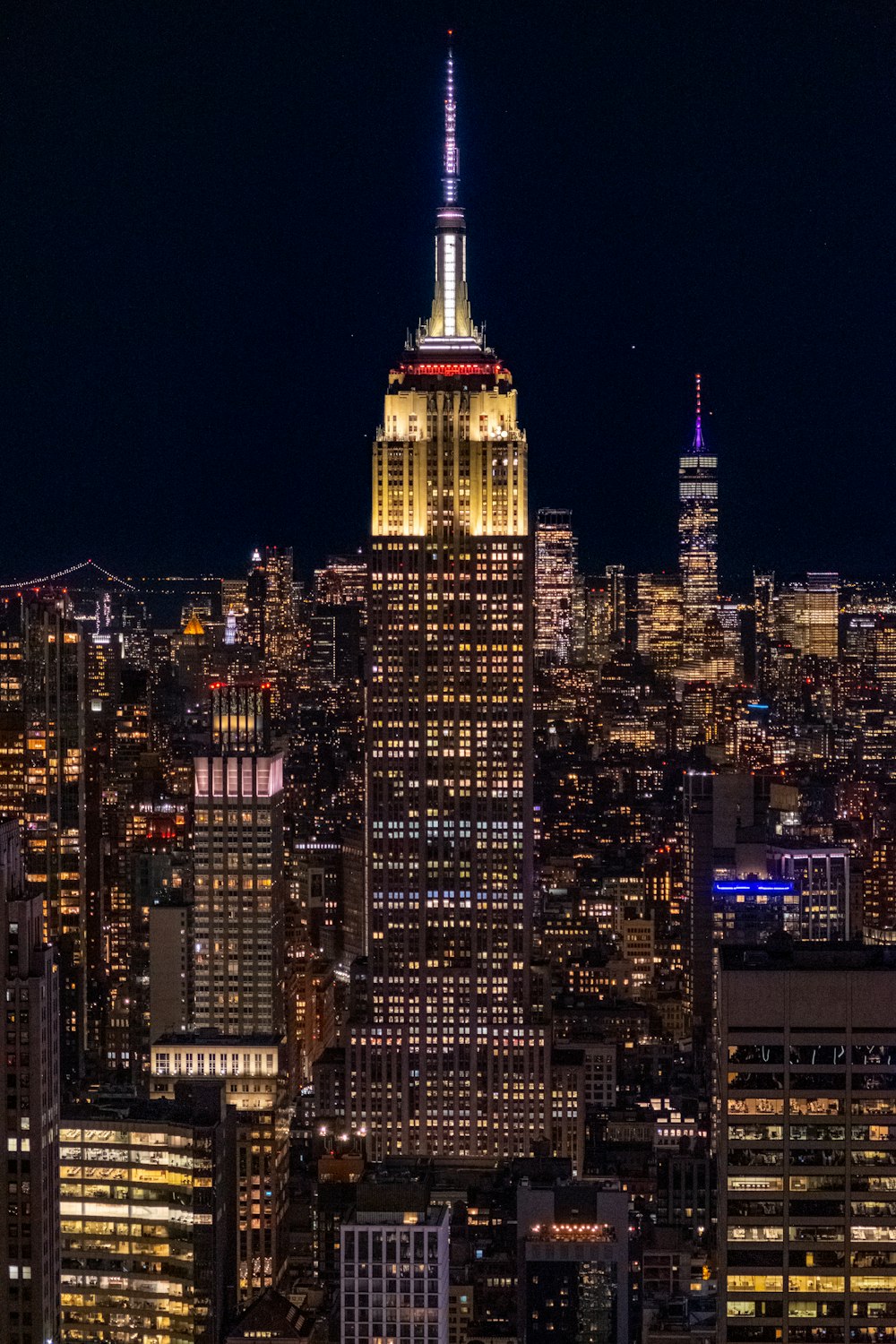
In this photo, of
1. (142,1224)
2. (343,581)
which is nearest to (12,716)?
(343,581)

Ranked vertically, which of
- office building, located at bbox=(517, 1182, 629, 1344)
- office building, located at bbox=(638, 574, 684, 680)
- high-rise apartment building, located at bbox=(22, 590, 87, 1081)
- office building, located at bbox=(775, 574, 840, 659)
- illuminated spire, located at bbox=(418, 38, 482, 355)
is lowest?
office building, located at bbox=(517, 1182, 629, 1344)

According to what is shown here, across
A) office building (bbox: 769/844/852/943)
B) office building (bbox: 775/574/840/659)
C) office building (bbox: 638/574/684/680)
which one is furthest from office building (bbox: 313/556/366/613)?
office building (bbox: 769/844/852/943)

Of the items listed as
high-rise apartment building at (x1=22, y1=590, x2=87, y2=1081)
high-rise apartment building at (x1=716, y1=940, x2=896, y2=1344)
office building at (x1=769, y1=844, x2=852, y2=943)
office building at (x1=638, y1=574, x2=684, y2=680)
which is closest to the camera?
high-rise apartment building at (x1=716, y1=940, x2=896, y2=1344)

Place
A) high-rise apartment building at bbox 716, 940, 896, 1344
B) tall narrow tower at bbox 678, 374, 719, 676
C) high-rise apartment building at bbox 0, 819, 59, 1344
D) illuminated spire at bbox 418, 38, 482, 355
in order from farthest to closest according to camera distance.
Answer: tall narrow tower at bbox 678, 374, 719, 676 < illuminated spire at bbox 418, 38, 482, 355 < high-rise apartment building at bbox 0, 819, 59, 1344 < high-rise apartment building at bbox 716, 940, 896, 1344

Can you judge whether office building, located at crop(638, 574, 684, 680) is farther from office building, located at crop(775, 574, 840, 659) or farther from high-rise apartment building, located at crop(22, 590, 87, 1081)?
high-rise apartment building, located at crop(22, 590, 87, 1081)

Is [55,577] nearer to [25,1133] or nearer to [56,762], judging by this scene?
[56,762]

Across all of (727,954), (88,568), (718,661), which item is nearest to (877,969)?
(727,954)
